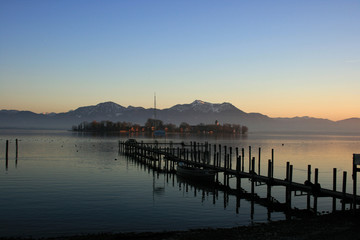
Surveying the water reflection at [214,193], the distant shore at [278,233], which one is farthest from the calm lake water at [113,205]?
the distant shore at [278,233]

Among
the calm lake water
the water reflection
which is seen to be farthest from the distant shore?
the water reflection

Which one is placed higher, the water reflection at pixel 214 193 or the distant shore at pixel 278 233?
the distant shore at pixel 278 233

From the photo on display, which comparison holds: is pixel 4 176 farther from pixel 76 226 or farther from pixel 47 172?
pixel 76 226

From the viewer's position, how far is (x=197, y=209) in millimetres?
28078

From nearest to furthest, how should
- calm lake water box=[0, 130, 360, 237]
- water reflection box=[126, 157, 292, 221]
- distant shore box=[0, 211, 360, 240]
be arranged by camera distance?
distant shore box=[0, 211, 360, 240], calm lake water box=[0, 130, 360, 237], water reflection box=[126, 157, 292, 221]

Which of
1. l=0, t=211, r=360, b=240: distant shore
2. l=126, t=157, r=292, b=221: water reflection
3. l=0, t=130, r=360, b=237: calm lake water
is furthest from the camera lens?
l=126, t=157, r=292, b=221: water reflection

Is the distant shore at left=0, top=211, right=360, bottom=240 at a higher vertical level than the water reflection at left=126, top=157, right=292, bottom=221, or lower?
higher

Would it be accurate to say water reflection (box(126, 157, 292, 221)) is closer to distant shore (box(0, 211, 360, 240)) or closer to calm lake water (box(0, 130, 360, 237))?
calm lake water (box(0, 130, 360, 237))

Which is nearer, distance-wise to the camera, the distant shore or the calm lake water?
the distant shore

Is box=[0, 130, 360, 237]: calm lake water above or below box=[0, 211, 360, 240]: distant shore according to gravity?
below

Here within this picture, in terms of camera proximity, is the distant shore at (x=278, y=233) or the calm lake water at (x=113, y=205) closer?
the distant shore at (x=278, y=233)

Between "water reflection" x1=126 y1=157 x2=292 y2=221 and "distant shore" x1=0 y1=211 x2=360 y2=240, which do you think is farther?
"water reflection" x1=126 y1=157 x2=292 y2=221

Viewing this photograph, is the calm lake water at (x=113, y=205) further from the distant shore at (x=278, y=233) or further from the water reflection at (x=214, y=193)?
the distant shore at (x=278, y=233)

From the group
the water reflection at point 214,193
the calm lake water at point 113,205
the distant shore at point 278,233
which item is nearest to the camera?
the distant shore at point 278,233
